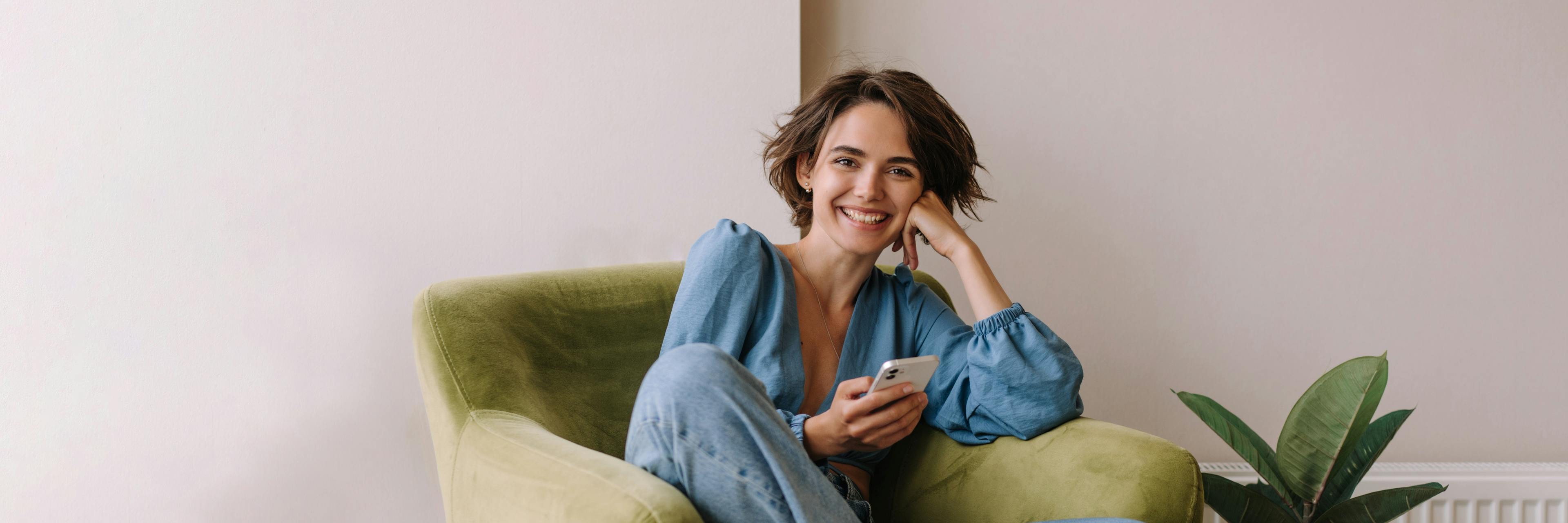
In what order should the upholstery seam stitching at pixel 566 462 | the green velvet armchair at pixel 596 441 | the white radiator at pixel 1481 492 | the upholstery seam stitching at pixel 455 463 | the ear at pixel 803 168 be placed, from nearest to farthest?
the upholstery seam stitching at pixel 566 462, the green velvet armchair at pixel 596 441, the upholstery seam stitching at pixel 455 463, the ear at pixel 803 168, the white radiator at pixel 1481 492

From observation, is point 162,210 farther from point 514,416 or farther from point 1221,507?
point 1221,507

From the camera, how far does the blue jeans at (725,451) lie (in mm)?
791

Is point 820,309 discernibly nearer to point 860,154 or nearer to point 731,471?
point 860,154

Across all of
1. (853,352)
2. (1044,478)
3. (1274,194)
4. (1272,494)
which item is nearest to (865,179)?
(853,352)

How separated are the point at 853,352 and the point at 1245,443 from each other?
0.64 metres

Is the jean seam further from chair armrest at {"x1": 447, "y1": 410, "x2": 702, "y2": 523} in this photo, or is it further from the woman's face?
the woman's face

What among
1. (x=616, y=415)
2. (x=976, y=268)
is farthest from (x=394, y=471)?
(x=976, y=268)

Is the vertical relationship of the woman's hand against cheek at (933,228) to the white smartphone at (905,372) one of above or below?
above

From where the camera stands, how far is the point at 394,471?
5.14ft

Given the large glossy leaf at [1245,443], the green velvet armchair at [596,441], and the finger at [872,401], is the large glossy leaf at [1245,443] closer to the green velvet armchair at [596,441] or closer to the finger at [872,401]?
the green velvet armchair at [596,441]

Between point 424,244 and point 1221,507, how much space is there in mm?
1411

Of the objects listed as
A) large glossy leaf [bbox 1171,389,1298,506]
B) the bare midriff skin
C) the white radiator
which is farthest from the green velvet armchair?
the white radiator

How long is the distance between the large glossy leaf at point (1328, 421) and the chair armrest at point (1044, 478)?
14.1 inches

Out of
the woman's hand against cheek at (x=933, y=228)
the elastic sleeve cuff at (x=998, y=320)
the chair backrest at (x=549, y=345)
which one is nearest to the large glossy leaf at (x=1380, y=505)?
the elastic sleeve cuff at (x=998, y=320)
